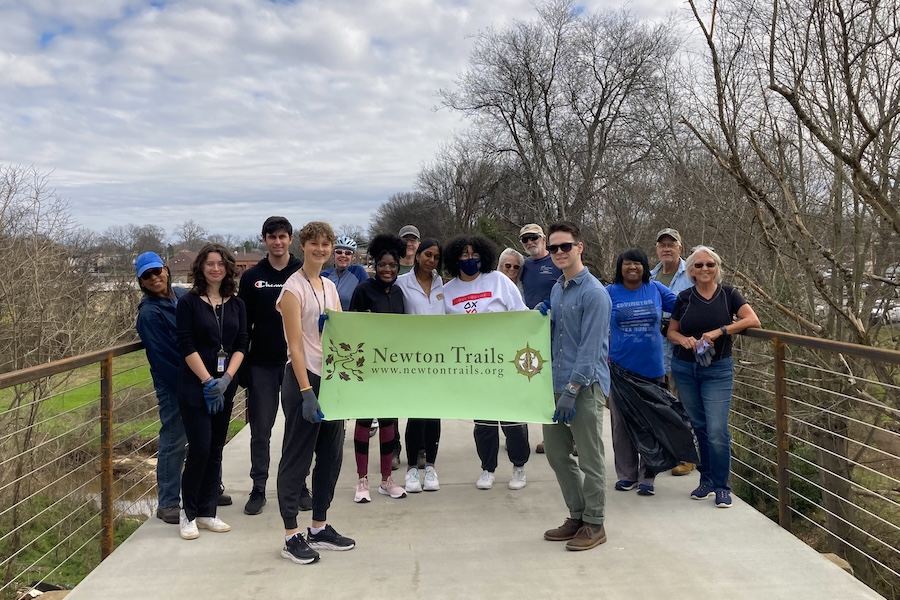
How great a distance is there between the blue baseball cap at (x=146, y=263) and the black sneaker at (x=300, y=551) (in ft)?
6.31

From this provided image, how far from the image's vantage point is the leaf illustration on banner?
386 centimetres

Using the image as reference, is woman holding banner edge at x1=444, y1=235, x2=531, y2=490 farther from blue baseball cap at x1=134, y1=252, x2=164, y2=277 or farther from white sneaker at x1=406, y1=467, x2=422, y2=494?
blue baseball cap at x1=134, y1=252, x2=164, y2=277

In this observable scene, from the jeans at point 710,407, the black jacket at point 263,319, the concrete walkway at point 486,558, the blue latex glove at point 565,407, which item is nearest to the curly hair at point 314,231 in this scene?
the black jacket at point 263,319

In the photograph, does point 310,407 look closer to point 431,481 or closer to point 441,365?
point 441,365

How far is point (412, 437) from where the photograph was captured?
4969mm

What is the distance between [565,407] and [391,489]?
1.71 m

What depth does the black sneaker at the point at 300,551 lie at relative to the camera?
3.58 m

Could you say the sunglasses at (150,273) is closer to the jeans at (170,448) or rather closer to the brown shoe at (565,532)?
the jeans at (170,448)

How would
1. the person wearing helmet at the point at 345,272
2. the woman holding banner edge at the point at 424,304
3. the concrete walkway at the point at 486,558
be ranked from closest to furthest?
the concrete walkway at the point at 486,558, the woman holding banner edge at the point at 424,304, the person wearing helmet at the point at 345,272

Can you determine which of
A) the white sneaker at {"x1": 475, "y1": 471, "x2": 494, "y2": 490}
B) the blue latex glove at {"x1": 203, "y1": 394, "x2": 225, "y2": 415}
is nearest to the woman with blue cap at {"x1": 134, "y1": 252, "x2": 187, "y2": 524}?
the blue latex glove at {"x1": 203, "y1": 394, "x2": 225, "y2": 415}

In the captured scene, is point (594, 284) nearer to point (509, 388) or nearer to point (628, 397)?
point (509, 388)

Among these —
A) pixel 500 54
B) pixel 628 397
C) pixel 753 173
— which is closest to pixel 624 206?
pixel 753 173

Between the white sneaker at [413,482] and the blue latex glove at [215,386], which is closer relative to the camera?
the blue latex glove at [215,386]

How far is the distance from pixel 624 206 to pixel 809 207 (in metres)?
7.16
